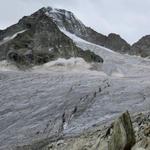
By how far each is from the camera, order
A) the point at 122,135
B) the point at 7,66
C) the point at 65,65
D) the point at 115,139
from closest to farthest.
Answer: the point at 122,135 < the point at 115,139 < the point at 7,66 < the point at 65,65

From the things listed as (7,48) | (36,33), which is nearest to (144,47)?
(36,33)

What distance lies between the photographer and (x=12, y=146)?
28734mm

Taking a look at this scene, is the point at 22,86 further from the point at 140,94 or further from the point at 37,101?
the point at 140,94

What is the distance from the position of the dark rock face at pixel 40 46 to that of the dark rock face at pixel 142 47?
808 inches

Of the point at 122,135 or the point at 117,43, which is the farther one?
the point at 117,43

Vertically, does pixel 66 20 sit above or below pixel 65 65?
above

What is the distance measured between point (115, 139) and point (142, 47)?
7582cm

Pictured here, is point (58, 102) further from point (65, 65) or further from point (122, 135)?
point (65, 65)

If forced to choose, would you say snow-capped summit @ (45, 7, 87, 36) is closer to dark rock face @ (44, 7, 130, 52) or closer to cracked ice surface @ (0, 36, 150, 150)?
dark rock face @ (44, 7, 130, 52)

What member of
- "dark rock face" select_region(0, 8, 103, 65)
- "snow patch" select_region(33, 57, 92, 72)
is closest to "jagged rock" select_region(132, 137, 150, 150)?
"snow patch" select_region(33, 57, 92, 72)

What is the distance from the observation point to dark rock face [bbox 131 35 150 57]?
282 ft

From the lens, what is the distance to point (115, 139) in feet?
63.5

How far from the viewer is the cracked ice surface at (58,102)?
3053 centimetres

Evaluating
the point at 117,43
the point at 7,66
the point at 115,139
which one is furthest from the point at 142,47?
the point at 115,139
